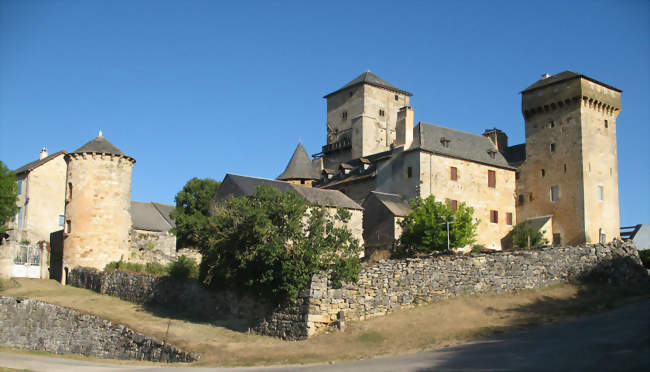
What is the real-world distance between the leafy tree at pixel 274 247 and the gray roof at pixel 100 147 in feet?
47.4

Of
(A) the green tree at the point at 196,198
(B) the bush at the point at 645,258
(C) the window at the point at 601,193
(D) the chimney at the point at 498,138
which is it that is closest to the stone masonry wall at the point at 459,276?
(B) the bush at the point at 645,258

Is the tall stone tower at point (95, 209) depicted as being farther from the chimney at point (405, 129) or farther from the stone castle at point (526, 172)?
the chimney at point (405, 129)

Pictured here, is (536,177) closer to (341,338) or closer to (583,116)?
(583,116)

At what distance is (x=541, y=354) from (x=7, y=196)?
42.4 metres

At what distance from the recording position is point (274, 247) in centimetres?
2506

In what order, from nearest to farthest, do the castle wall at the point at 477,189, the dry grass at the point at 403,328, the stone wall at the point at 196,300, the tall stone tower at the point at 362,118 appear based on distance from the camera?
the dry grass at the point at 403,328
the stone wall at the point at 196,300
the castle wall at the point at 477,189
the tall stone tower at the point at 362,118

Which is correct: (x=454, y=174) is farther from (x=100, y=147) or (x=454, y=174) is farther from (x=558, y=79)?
(x=100, y=147)

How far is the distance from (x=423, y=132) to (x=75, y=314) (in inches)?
1219

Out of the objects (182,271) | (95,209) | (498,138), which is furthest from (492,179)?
(95,209)

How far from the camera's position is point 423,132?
50.3 metres

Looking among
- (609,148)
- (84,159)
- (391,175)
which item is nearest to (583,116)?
(609,148)

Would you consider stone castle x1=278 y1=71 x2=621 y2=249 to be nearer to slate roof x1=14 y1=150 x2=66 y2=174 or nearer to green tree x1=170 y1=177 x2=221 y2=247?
green tree x1=170 y1=177 x2=221 y2=247

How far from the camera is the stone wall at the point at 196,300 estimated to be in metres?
24.6

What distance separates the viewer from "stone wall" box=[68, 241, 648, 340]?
79.9ft
